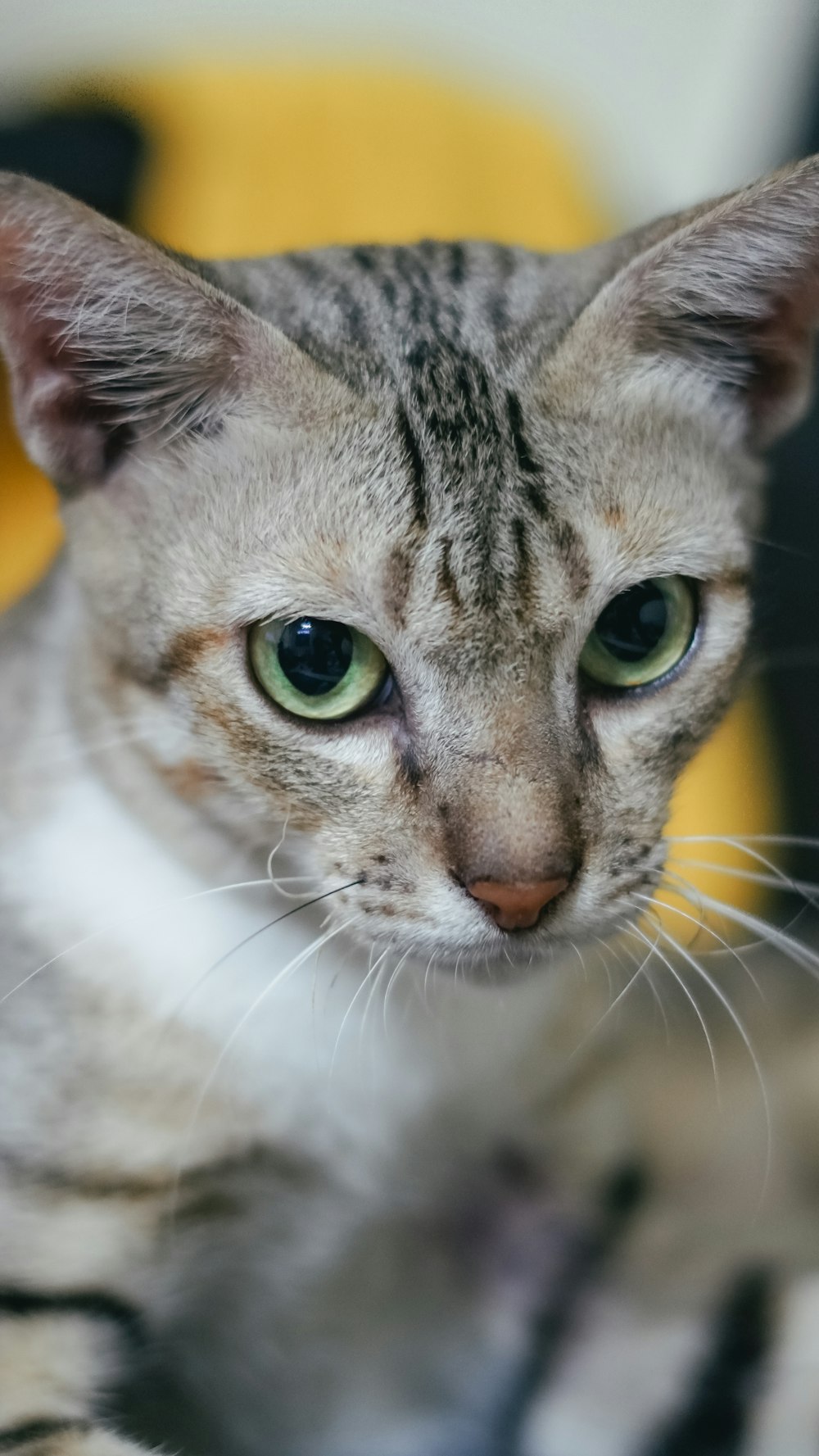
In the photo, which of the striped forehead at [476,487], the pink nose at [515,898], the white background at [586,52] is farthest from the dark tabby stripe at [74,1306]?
the white background at [586,52]

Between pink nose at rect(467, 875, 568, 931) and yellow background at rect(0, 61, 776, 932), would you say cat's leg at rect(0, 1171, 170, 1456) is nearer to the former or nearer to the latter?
pink nose at rect(467, 875, 568, 931)

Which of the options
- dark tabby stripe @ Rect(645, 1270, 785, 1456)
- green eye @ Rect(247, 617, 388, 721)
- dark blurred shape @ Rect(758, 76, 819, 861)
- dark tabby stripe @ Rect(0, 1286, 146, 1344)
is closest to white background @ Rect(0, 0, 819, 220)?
dark blurred shape @ Rect(758, 76, 819, 861)

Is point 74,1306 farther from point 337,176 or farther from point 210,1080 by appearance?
point 337,176

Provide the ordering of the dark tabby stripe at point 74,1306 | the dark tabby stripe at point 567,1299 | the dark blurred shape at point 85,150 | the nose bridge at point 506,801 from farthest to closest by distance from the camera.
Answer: the dark blurred shape at point 85,150 < the dark tabby stripe at point 567,1299 < the dark tabby stripe at point 74,1306 < the nose bridge at point 506,801

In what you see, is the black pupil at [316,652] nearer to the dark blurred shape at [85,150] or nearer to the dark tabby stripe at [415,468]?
the dark tabby stripe at [415,468]

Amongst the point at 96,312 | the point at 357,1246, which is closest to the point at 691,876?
the point at 357,1246

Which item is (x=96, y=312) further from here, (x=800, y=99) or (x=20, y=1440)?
(x=800, y=99)
